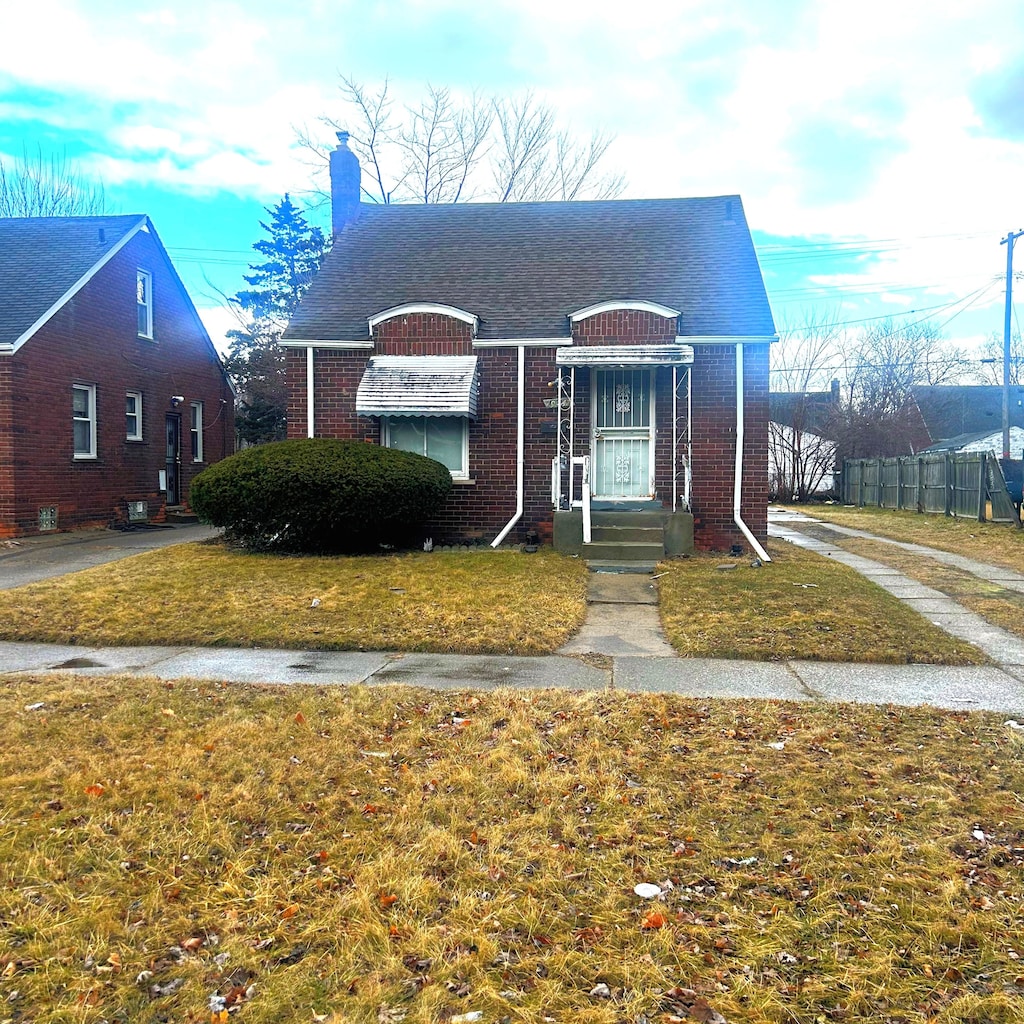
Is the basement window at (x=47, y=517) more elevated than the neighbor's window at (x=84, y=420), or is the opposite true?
the neighbor's window at (x=84, y=420)

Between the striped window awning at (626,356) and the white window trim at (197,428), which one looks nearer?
the striped window awning at (626,356)

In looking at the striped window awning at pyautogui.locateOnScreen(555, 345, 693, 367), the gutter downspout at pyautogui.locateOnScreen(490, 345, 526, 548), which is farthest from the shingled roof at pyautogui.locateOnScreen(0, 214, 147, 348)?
the striped window awning at pyautogui.locateOnScreen(555, 345, 693, 367)

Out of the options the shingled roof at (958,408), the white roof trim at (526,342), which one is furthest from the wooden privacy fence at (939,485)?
the shingled roof at (958,408)

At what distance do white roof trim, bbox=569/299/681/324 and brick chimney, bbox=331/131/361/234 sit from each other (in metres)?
6.69

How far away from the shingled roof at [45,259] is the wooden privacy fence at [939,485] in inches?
843

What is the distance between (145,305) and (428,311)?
9.96 metres

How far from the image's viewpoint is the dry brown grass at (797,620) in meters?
6.30

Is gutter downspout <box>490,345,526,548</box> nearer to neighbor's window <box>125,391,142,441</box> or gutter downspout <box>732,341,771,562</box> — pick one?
gutter downspout <box>732,341,771,562</box>

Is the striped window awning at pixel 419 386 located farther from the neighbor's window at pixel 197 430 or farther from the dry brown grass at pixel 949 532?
the neighbor's window at pixel 197 430

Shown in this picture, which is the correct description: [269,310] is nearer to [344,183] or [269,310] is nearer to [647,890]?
[344,183]

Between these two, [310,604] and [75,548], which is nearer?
[310,604]

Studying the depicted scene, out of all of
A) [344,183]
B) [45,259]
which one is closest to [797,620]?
[344,183]

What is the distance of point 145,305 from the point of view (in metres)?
18.9

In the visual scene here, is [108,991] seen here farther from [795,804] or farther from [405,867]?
[795,804]
